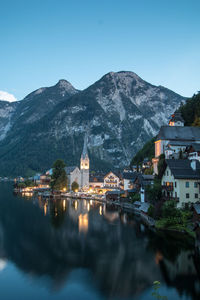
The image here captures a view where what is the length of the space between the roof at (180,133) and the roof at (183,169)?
85.8 ft

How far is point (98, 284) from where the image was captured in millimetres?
24547

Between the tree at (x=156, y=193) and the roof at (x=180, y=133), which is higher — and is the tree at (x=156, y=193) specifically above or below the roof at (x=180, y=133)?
below

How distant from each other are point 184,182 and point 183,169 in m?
2.57

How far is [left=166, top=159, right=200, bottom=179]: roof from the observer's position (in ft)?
148

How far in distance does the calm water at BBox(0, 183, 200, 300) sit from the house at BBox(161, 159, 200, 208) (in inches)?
336

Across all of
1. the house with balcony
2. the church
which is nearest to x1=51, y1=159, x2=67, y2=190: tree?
the church

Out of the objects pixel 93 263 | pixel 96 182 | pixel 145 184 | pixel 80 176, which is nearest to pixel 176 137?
pixel 145 184

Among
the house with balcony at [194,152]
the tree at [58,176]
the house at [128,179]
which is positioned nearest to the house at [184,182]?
the house with balcony at [194,152]

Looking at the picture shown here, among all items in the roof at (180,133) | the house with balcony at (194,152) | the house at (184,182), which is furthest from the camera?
the roof at (180,133)

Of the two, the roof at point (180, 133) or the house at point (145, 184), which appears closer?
the house at point (145, 184)

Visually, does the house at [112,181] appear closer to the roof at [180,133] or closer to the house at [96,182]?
the house at [96,182]

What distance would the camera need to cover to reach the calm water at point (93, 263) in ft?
76.5

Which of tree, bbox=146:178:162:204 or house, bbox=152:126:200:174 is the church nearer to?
house, bbox=152:126:200:174

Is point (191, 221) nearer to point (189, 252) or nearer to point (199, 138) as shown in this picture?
point (189, 252)
